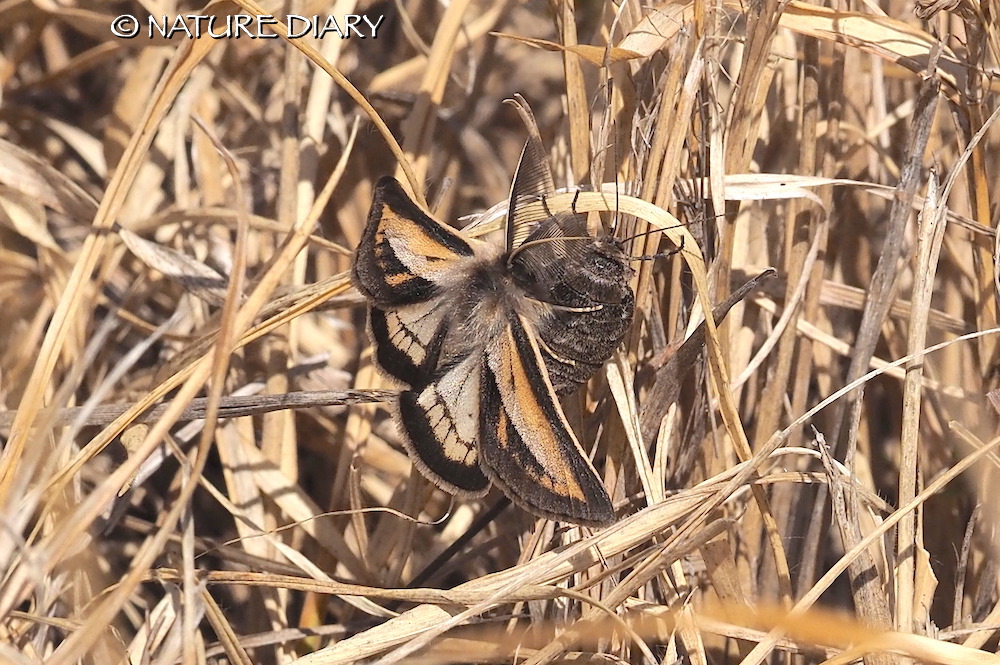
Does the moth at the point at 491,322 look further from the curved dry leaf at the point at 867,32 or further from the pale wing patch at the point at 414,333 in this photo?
the curved dry leaf at the point at 867,32

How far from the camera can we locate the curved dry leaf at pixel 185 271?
62.2 inches

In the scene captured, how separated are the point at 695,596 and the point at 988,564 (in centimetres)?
39

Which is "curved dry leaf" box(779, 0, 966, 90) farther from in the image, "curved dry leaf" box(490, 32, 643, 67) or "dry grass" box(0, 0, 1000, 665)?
"curved dry leaf" box(490, 32, 643, 67)

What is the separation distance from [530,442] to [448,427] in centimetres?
15

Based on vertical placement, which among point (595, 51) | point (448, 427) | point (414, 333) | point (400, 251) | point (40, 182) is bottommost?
point (448, 427)

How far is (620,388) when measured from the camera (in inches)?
49.7

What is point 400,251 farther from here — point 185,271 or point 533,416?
point 185,271

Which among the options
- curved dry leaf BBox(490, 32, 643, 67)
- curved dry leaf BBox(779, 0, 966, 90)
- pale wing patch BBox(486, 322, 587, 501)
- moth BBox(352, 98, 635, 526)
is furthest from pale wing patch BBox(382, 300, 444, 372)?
curved dry leaf BBox(779, 0, 966, 90)

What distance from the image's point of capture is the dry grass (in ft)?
3.76

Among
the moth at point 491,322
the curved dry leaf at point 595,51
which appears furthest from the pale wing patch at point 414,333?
the curved dry leaf at point 595,51

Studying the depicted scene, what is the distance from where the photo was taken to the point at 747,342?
142 centimetres

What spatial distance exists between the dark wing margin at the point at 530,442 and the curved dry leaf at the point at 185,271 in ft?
1.97

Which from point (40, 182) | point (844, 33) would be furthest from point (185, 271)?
point (844, 33)

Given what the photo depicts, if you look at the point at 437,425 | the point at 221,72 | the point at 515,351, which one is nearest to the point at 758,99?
the point at 515,351
